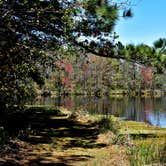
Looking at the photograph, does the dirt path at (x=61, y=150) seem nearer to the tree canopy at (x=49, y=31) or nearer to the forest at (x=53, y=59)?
the forest at (x=53, y=59)

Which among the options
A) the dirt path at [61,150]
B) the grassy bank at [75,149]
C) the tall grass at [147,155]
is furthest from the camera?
the dirt path at [61,150]

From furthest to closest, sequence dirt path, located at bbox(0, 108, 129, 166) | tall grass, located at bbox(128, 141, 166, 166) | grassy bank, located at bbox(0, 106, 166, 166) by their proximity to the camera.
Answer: dirt path, located at bbox(0, 108, 129, 166)
grassy bank, located at bbox(0, 106, 166, 166)
tall grass, located at bbox(128, 141, 166, 166)

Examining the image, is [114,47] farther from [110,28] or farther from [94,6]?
[94,6]

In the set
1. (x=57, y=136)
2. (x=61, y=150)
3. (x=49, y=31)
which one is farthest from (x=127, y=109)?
(x=49, y=31)

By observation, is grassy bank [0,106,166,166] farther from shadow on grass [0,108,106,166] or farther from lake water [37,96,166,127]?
lake water [37,96,166,127]

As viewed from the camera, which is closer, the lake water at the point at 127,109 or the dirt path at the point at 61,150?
the dirt path at the point at 61,150

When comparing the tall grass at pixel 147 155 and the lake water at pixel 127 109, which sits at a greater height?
the lake water at pixel 127 109

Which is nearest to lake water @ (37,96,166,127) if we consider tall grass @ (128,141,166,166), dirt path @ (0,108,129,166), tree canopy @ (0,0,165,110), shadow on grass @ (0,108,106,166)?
shadow on grass @ (0,108,106,166)

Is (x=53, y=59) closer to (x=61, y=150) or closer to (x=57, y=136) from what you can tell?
(x=57, y=136)

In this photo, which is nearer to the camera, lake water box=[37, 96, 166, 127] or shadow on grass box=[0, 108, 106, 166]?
shadow on grass box=[0, 108, 106, 166]

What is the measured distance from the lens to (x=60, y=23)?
1346 centimetres

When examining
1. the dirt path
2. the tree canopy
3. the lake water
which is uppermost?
the tree canopy

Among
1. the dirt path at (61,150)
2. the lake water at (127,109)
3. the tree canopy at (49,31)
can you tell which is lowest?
the dirt path at (61,150)

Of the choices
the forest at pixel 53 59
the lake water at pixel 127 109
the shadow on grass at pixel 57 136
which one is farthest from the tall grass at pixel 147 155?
the lake water at pixel 127 109
